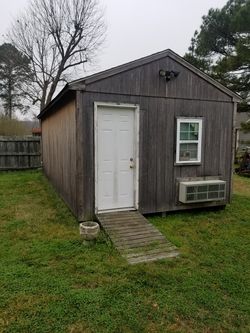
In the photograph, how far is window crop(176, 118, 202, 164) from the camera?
5836 millimetres

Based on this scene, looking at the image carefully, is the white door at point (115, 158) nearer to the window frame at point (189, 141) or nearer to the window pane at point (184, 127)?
the window frame at point (189, 141)

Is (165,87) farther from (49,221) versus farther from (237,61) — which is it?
(237,61)

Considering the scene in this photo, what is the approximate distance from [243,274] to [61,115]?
528cm

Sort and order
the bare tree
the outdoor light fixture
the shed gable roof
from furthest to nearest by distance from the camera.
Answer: the bare tree < the outdoor light fixture < the shed gable roof

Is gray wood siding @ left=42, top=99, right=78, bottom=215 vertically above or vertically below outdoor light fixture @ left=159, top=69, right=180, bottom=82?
below

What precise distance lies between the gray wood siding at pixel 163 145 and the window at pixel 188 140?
0.39 feet

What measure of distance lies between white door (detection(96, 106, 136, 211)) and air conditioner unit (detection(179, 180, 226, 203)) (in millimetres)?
1147

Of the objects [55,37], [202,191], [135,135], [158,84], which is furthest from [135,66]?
[55,37]

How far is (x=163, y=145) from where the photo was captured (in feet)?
18.7

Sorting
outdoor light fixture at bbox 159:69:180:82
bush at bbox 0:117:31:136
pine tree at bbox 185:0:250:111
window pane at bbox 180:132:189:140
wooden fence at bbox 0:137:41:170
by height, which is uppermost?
pine tree at bbox 185:0:250:111

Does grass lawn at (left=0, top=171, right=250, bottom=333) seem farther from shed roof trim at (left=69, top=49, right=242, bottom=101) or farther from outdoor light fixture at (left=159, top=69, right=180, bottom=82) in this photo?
outdoor light fixture at (left=159, top=69, right=180, bottom=82)

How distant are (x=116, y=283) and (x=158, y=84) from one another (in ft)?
13.2

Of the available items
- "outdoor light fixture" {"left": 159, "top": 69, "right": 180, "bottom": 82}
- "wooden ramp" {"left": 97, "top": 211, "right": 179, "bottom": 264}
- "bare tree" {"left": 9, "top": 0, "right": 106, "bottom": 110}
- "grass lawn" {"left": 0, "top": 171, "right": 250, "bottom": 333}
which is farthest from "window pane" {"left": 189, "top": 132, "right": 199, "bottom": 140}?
"bare tree" {"left": 9, "top": 0, "right": 106, "bottom": 110}

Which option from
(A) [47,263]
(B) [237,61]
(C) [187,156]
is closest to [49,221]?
(A) [47,263]
